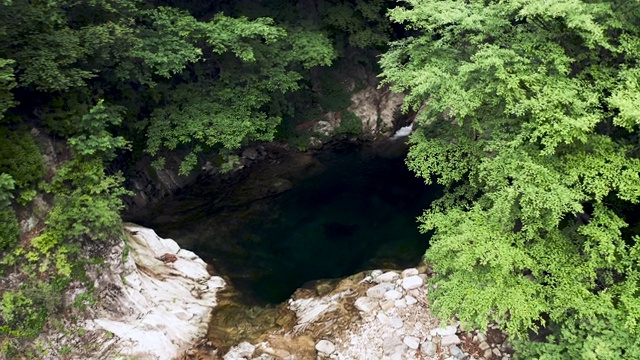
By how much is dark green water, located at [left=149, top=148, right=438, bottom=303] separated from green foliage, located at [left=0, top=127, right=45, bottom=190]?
600cm

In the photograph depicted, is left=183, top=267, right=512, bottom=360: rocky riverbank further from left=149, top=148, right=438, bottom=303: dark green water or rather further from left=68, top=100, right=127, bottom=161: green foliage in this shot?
left=68, top=100, right=127, bottom=161: green foliage

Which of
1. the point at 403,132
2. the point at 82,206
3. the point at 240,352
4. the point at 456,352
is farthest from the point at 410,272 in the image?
the point at 403,132

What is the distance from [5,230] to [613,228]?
49.6 feet

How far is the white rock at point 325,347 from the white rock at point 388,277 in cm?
320

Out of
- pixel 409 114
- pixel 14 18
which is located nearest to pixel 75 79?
pixel 14 18

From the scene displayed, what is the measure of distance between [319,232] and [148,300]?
26.3ft

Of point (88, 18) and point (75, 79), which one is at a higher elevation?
point (88, 18)

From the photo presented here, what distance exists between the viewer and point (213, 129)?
58.9 ft

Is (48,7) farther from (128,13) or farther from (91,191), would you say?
(91,191)

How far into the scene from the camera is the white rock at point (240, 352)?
1238 cm

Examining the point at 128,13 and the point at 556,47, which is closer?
the point at 556,47

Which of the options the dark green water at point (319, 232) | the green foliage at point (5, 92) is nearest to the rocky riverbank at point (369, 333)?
the dark green water at point (319, 232)

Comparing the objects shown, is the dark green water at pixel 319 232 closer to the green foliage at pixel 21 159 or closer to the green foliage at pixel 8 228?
the green foliage at pixel 21 159

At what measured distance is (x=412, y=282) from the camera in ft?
45.9
